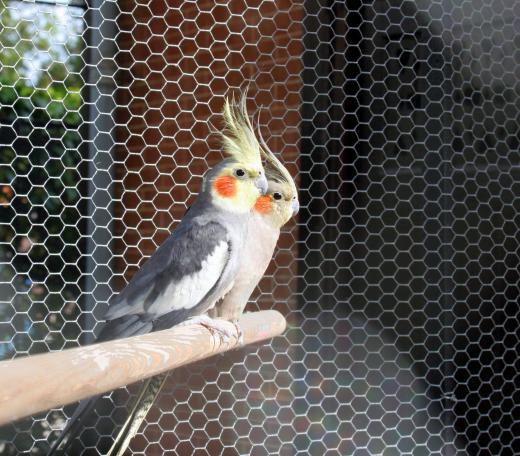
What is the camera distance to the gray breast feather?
1.29m

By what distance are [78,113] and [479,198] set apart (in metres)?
0.82

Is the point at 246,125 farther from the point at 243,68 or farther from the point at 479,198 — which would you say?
the point at 479,198

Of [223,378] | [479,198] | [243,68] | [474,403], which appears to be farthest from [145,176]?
[474,403]

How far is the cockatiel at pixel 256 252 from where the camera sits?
1.35 metres

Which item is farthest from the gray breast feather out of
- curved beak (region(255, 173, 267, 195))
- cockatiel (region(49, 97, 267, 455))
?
curved beak (region(255, 173, 267, 195))

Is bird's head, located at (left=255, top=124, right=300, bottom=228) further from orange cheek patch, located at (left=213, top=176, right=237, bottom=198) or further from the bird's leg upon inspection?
the bird's leg

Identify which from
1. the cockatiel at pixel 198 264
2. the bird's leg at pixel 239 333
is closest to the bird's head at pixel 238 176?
the cockatiel at pixel 198 264

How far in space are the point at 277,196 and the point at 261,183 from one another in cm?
7

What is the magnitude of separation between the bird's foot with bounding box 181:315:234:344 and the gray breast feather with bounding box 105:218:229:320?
0.10 ft

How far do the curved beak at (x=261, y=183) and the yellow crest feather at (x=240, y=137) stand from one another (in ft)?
0.07

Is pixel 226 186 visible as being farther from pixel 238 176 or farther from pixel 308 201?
pixel 308 201

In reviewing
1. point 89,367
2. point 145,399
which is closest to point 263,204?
point 145,399

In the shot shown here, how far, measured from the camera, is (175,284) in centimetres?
130

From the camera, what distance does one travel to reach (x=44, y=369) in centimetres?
73
